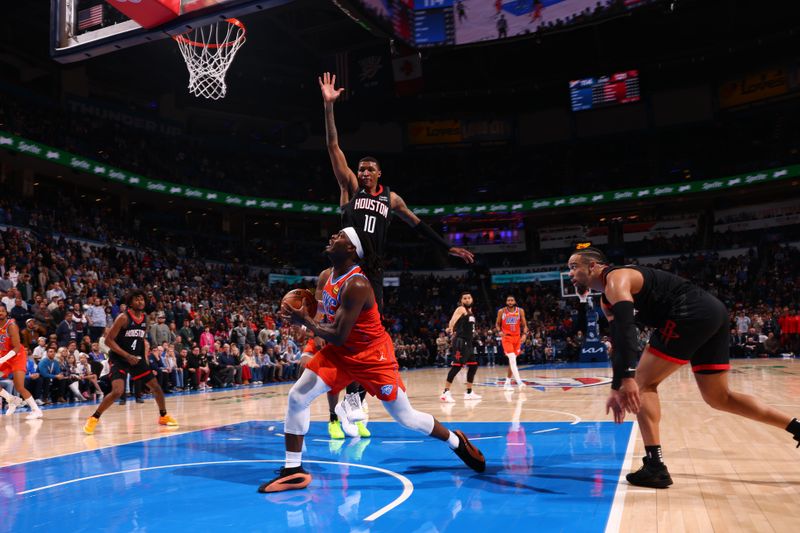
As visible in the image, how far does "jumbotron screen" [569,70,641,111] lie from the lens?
31.9m

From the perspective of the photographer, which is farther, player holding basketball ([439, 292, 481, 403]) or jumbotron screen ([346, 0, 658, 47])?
jumbotron screen ([346, 0, 658, 47])

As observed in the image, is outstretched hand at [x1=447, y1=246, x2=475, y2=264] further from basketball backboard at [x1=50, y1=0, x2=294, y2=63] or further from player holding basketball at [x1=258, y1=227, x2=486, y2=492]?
basketball backboard at [x1=50, y1=0, x2=294, y2=63]

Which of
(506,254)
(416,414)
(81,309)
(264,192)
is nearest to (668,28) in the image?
(506,254)

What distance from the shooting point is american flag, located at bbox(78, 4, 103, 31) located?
724 cm

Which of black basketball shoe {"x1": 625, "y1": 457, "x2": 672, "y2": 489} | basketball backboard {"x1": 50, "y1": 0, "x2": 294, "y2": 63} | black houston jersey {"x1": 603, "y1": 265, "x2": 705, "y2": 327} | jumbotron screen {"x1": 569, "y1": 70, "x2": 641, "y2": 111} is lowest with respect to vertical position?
black basketball shoe {"x1": 625, "y1": 457, "x2": 672, "y2": 489}

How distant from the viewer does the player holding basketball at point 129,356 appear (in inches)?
301

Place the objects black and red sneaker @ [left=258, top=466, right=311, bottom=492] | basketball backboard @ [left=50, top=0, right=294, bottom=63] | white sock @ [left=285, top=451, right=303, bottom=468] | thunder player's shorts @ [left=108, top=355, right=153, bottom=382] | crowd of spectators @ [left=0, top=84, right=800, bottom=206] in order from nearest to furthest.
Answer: black and red sneaker @ [left=258, top=466, right=311, bottom=492] < white sock @ [left=285, top=451, right=303, bottom=468] < basketball backboard @ [left=50, top=0, right=294, bottom=63] < thunder player's shorts @ [left=108, top=355, right=153, bottom=382] < crowd of spectators @ [left=0, top=84, right=800, bottom=206]

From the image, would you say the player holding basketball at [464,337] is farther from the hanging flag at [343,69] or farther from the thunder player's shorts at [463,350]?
the hanging flag at [343,69]

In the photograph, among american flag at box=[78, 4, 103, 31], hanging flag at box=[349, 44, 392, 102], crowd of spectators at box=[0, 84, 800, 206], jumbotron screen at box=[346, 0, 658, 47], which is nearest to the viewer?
american flag at box=[78, 4, 103, 31]

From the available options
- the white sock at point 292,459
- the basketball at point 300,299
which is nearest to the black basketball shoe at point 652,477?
the white sock at point 292,459

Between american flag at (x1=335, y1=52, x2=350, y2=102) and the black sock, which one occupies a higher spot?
american flag at (x1=335, y1=52, x2=350, y2=102)

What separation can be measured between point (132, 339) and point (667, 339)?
6.88m

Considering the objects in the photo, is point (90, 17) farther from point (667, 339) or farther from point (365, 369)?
point (667, 339)

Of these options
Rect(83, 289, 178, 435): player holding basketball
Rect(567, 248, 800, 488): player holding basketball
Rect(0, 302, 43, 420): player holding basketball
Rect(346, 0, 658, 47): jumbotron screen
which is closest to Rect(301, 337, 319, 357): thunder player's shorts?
Rect(83, 289, 178, 435): player holding basketball
